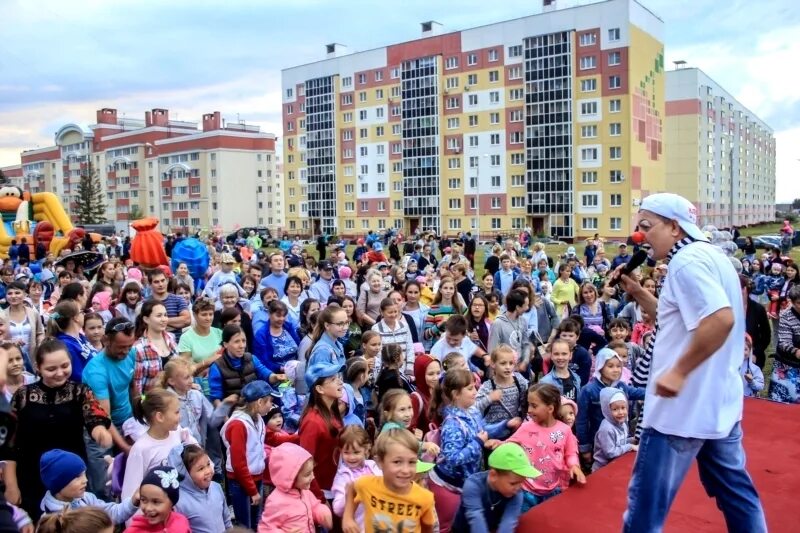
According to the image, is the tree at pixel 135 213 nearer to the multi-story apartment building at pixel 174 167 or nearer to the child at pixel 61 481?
the multi-story apartment building at pixel 174 167

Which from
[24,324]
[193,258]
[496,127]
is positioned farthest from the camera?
[496,127]

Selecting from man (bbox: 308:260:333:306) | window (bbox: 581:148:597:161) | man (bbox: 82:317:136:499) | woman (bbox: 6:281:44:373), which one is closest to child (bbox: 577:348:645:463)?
man (bbox: 82:317:136:499)

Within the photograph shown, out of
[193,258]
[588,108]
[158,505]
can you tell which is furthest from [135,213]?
[158,505]

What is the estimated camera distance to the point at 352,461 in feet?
14.6

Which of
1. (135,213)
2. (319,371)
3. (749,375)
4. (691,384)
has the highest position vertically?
(135,213)

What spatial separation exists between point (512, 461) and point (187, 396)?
2.70 meters

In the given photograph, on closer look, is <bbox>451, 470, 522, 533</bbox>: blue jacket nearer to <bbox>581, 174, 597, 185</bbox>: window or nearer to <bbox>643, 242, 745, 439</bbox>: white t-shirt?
<bbox>643, 242, 745, 439</bbox>: white t-shirt

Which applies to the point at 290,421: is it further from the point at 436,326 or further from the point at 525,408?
the point at 436,326

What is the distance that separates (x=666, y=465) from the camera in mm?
3109

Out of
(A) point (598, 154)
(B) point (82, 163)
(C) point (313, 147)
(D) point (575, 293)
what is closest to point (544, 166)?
(A) point (598, 154)

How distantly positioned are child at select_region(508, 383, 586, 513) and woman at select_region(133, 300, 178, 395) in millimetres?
2987

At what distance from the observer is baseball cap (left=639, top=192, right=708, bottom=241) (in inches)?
127

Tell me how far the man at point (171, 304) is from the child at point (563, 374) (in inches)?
167

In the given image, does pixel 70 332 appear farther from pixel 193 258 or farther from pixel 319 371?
pixel 193 258
